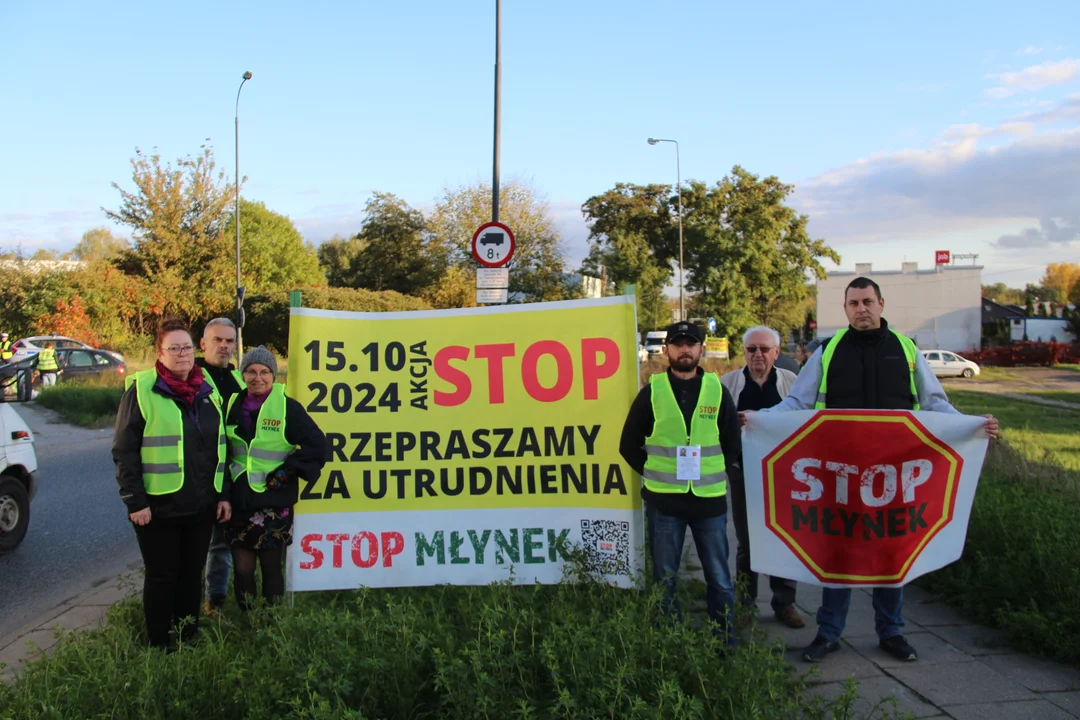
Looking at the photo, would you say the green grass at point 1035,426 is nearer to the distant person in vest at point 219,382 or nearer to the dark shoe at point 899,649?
the dark shoe at point 899,649

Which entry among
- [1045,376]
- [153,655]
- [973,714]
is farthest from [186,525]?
[1045,376]

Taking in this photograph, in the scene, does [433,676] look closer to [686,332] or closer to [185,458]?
[185,458]

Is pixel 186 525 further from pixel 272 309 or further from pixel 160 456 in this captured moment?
pixel 272 309

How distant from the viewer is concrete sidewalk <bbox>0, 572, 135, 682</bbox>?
5066 millimetres

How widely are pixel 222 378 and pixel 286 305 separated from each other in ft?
117

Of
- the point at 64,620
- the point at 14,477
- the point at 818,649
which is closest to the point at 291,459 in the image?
the point at 64,620

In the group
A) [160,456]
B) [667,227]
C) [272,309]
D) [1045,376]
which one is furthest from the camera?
[667,227]

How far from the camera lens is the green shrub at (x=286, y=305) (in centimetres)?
3841

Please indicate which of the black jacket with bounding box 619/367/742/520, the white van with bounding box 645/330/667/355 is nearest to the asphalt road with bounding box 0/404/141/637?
the black jacket with bounding box 619/367/742/520

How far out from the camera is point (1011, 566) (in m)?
4.98

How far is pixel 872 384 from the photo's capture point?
469cm

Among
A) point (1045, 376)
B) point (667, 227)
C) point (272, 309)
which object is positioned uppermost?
point (667, 227)

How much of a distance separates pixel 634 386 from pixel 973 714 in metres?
2.30

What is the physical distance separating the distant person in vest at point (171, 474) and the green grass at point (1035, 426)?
6.97 metres
